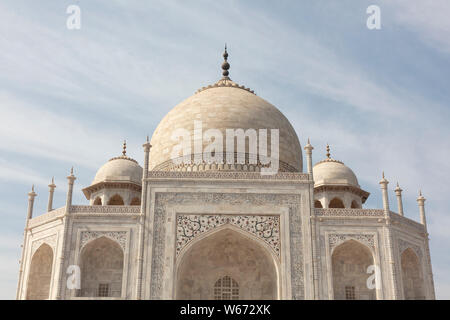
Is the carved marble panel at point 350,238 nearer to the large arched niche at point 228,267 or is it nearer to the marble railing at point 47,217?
the large arched niche at point 228,267

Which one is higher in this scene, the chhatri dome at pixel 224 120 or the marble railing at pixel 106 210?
the chhatri dome at pixel 224 120

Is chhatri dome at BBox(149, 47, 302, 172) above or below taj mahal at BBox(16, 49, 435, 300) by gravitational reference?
above

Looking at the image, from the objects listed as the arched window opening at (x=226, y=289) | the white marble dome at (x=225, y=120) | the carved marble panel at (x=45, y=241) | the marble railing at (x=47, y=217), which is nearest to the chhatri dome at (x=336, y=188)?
the white marble dome at (x=225, y=120)

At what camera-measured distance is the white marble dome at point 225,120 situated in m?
20.7

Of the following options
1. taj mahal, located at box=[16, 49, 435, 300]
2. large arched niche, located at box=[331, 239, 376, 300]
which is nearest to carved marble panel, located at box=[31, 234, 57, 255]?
taj mahal, located at box=[16, 49, 435, 300]

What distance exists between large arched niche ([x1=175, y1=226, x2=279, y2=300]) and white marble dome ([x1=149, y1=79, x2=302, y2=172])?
148 inches

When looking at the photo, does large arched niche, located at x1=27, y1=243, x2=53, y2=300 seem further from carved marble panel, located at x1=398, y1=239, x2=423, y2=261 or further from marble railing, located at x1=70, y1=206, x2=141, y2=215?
carved marble panel, located at x1=398, y1=239, x2=423, y2=261

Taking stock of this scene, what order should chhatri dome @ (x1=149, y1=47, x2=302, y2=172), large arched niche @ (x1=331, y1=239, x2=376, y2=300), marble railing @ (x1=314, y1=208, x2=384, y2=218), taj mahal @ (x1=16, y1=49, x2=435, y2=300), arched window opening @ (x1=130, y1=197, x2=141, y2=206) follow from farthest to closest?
arched window opening @ (x1=130, y1=197, x2=141, y2=206), chhatri dome @ (x1=149, y1=47, x2=302, y2=172), marble railing @ (x1=314, y1=208, x2=384, y2=218), large arched niche @ (x1=331, y1=239, x2=376, y2=300), taj mahal @ (x1=16, y1=49, x2=435, y2=300)

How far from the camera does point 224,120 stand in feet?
67.8

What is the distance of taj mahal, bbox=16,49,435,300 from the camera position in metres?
16.6

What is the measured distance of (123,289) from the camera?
16234 mm

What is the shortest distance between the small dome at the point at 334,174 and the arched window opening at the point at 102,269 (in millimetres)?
7922

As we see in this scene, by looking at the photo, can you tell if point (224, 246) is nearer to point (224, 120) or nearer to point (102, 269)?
point (102, 269)
